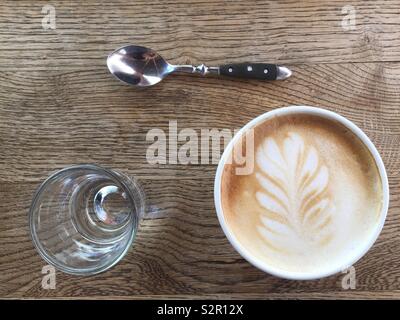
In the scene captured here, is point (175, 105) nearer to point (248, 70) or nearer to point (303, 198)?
point (248, 70)

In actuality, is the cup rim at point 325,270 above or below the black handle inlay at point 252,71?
below

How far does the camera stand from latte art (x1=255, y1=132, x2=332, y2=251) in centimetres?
73

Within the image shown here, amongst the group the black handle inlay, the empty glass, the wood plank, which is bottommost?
the empty glass

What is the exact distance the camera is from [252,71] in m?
0.80

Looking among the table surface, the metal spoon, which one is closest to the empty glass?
the table surface

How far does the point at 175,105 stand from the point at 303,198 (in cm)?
25

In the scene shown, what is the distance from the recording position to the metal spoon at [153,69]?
80 cm

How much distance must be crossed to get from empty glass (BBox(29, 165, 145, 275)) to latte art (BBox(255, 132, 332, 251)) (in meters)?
0.19

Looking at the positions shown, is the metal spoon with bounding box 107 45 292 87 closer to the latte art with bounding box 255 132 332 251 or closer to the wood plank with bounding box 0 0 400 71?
the wood plank with bounding box 0 0 400 71

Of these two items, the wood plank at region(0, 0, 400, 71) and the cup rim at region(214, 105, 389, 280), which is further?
the wood plank at region(0, 0, 400, 71)

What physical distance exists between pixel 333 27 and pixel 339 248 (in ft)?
1.13

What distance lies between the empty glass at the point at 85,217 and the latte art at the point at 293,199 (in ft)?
0.62

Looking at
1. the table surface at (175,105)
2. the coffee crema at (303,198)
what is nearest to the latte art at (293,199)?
the coffee crema at (303,198)

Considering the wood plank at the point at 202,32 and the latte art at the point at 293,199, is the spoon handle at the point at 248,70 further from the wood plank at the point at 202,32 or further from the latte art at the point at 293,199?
the latte art at the point at 293,199
